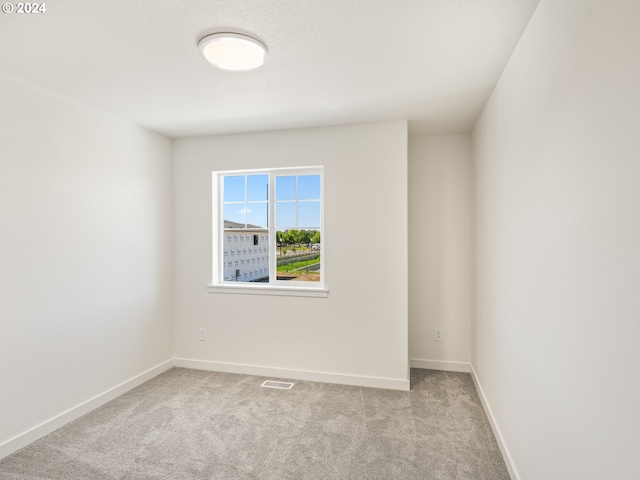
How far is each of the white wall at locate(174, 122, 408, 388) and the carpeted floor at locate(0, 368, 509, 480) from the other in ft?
1.11

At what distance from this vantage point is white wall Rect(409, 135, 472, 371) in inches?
147

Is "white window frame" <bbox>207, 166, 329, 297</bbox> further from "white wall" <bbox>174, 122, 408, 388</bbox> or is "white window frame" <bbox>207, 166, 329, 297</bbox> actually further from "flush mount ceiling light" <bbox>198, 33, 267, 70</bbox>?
"flush mount ceiling light" <bbox>198, 33, 267, 70</bbox>

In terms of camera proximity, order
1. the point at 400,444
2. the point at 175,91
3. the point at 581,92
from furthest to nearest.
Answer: the point at 175,91 → the point at 400,444 → the point at 581,92

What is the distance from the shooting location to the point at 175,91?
2600mm

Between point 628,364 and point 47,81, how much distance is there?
343cm

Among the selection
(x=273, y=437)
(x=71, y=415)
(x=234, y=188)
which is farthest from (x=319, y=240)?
(x=71, y=415)

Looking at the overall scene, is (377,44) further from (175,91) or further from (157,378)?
(157,378)

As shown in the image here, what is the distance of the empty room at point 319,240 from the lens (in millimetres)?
1259

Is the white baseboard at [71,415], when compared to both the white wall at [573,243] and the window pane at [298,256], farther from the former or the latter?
the white wall at [573,243]

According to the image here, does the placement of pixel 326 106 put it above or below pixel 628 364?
above

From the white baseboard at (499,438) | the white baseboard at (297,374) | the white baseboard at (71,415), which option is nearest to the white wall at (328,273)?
the white baseboard at (297,374)

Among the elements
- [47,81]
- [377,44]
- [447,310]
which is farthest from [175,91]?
[447,310]

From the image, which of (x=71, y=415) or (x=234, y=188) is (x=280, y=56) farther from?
(x=71, y=415)

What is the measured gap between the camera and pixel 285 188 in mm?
3748
